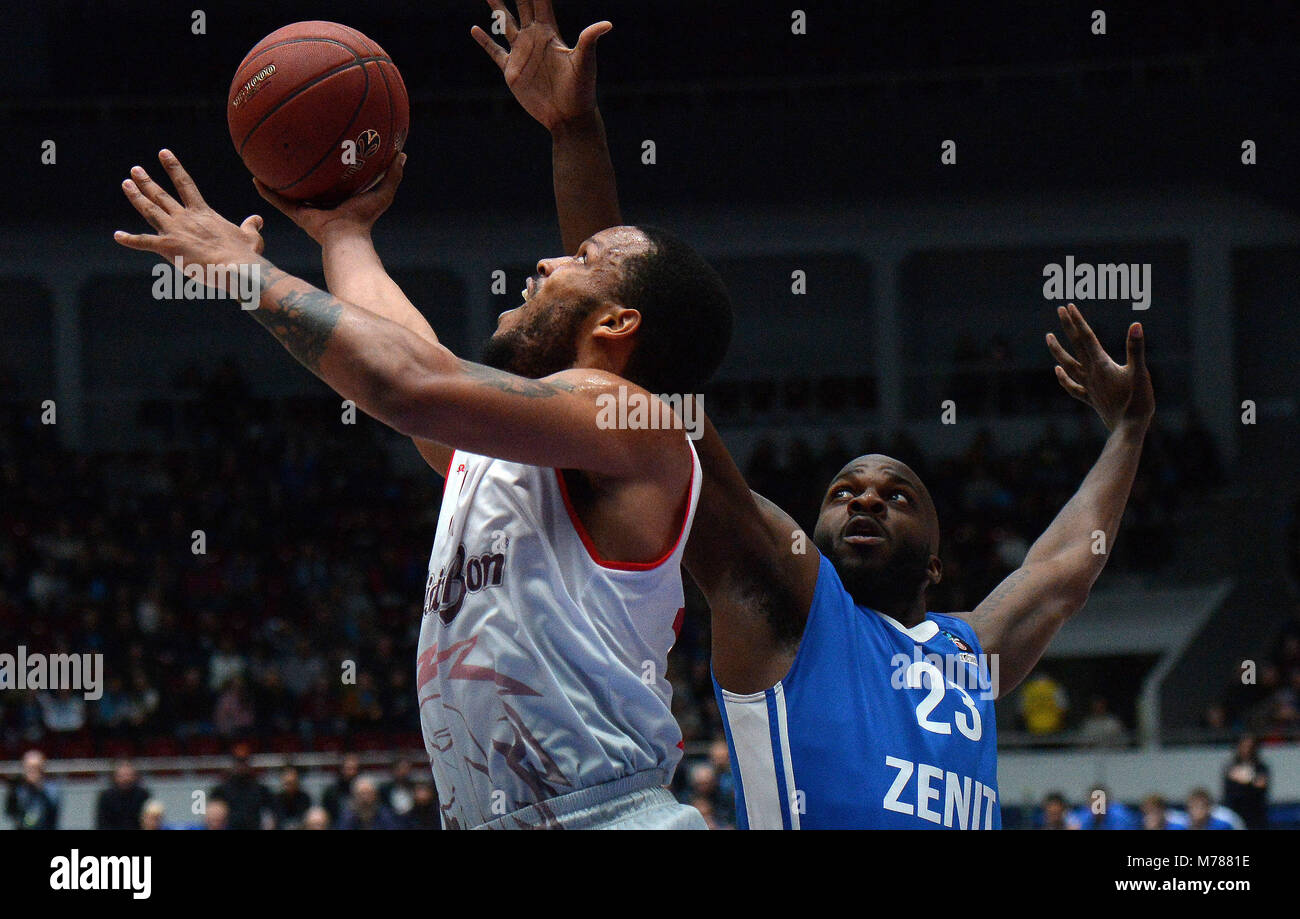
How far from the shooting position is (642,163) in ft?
47.2

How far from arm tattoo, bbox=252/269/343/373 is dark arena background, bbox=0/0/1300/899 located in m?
8.70

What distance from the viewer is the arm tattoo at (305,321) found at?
6.83 ft

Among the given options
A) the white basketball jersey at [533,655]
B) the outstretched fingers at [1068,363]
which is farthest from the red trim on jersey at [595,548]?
the outstretched fingers at [1068,363]

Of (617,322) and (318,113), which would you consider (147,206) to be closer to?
(318,113)

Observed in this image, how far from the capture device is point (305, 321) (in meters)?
2.10

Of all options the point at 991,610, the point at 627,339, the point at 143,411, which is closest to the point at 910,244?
the point at 143,411

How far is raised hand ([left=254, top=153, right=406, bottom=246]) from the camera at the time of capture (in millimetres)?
2689

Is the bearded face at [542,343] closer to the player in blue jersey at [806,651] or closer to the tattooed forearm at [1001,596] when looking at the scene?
the player in blue jersey at [806,651]

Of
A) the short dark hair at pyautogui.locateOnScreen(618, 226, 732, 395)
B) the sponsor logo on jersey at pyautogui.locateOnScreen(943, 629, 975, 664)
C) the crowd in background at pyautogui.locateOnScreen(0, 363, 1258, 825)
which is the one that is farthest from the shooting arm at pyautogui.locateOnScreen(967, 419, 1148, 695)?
the crowd in background at pyautogui.locateOnScreen(0, 363, 1258, 825)

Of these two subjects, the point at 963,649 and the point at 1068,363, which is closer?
the point at 963,649

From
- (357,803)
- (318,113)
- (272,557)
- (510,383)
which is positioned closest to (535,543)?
(510,383)

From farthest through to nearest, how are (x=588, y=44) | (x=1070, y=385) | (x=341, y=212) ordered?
(x=1070, y=385) → (x=588, y=44) → (x=341, y=212)

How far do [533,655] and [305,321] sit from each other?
0.58 metres

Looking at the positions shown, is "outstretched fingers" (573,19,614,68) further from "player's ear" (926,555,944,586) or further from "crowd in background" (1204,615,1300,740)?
"crowd in background" (1204,615,1300,740)
